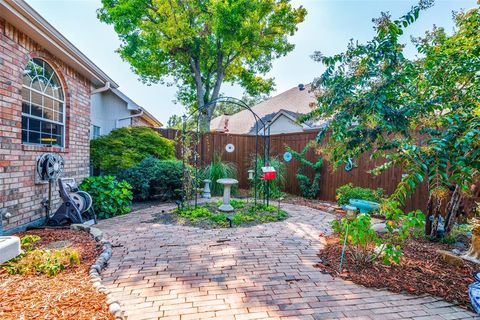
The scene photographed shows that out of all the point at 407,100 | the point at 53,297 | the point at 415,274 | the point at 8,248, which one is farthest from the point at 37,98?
the point at 415,274

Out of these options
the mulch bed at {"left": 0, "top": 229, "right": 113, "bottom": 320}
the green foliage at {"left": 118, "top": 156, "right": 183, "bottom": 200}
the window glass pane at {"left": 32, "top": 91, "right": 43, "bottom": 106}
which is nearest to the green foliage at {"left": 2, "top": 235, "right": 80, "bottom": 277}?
the mulch bed at {"left": 0, "top": 229, "right": 113, "bottom": 320}

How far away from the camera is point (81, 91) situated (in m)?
5.72

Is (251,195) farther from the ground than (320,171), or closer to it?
closer to it

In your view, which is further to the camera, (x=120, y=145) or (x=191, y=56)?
(x=191, y=56)

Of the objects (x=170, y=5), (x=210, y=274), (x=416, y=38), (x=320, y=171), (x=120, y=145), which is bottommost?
(x=210, y=274)

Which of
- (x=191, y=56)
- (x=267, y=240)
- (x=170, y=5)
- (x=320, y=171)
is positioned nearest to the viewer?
(x=267, y=240)

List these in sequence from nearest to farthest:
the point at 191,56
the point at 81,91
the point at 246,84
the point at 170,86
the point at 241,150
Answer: the point at 81,91
the point at 241,150
the point at 191,56
the point at 246,84
the point at 170,86

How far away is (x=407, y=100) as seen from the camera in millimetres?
3365

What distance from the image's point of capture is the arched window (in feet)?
13.7

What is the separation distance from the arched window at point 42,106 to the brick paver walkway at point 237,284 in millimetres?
2283

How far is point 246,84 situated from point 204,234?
12.8 metres

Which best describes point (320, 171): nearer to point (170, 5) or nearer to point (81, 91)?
point (81, 91)

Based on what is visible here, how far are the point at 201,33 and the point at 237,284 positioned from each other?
12014 mm

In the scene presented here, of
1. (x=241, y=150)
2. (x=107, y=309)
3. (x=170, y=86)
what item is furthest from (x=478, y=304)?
(x=170, y=86)
